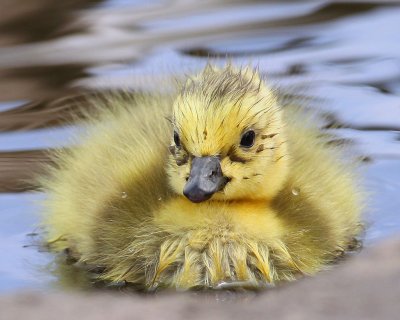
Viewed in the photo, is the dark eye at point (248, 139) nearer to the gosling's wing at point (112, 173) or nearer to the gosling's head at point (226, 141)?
the gosling's head at point (226, 141)

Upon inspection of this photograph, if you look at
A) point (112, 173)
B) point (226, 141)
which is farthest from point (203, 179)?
point (112, 173)

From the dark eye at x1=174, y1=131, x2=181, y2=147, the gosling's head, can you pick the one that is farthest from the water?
the dark eye at x1=174, y1=131, x2=181, y2=147

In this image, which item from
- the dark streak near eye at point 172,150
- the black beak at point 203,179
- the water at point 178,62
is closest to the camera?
the black beak at point 203,179

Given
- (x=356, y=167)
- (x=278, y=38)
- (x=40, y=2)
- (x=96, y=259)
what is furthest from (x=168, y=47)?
(x=96, y=259)

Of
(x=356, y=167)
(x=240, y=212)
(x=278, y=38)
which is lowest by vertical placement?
(x=278, y=38)

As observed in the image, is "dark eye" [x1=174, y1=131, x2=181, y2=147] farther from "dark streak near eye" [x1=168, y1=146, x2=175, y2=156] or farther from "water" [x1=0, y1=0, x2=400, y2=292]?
"water" [x1=0, y1=0, x2=400, y2=292]

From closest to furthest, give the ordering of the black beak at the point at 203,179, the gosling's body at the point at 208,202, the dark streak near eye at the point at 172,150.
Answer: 1. the black beak at the point at 203,179
2. the gosling's body at the point at 208,202
3. the dark streak near eye at the point at 172,150

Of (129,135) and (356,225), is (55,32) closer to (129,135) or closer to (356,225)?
(129,135)

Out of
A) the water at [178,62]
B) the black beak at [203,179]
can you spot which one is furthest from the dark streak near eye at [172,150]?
the water at [178,62]
